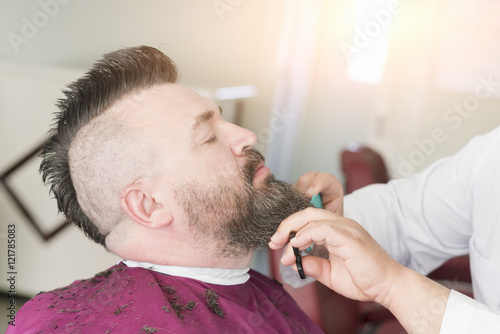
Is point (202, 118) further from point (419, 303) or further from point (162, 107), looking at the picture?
point (419, 303)

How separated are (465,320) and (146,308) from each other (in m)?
0.61

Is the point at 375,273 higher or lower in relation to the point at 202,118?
lower

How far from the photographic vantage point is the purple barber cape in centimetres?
95

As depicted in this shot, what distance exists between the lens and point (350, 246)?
3.04 ft

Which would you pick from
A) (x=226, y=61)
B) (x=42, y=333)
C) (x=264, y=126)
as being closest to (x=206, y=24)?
(x=226, y=61)

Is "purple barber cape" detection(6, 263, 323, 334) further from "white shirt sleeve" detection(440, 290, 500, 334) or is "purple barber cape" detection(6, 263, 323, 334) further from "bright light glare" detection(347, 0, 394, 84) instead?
"bright light glare" detection(347, 0, 394, 84)

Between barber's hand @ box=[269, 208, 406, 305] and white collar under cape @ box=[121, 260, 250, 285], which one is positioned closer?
barber's hand @ box=[269, 208, 406, 305]

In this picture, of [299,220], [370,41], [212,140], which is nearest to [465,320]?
[299,220]

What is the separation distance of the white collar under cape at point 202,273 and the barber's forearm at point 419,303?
1.32 ft

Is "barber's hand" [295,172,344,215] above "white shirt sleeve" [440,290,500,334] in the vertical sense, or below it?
above

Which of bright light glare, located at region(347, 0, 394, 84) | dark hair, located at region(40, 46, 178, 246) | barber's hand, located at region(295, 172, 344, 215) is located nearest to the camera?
dark hair, located at region(40, 46, 178, 246)

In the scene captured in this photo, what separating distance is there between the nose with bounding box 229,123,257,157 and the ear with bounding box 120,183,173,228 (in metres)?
0.22


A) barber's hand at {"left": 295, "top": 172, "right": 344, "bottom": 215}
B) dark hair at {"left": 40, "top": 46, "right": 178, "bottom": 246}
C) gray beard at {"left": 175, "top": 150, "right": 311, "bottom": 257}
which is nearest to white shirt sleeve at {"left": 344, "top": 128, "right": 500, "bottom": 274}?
barber's hand at {"left": 295, "top": 172, "right": 344, "bottom": 215}

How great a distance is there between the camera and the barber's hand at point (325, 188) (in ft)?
4.36
